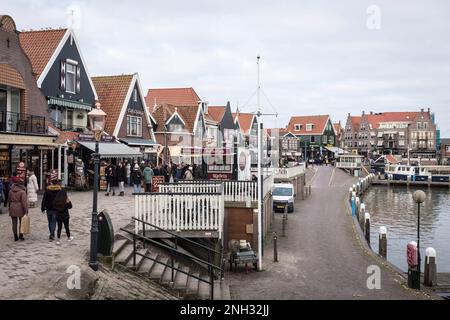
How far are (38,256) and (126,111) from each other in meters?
25.7

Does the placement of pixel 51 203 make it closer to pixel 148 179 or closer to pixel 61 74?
pixel 148 179

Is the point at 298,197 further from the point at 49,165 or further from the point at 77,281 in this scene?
the point at 77,281

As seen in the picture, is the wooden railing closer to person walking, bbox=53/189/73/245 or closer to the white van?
person walking, bbox=53/189/73/245

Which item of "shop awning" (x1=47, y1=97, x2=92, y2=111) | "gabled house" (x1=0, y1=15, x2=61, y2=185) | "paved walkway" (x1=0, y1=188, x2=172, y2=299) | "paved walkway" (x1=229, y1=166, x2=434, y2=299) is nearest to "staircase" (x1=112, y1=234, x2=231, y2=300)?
"paved walkway" (x1=0, y1=188, x2=172, y2=299)

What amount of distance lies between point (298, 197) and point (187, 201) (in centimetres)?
2831

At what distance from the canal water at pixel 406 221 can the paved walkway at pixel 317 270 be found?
3.27 meters

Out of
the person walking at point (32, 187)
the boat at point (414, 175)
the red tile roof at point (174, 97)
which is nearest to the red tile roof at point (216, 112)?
the red tile roof at point (174, 97)

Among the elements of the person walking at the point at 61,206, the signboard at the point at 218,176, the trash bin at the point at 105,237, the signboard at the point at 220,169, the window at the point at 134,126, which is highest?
the window at the point at 134,126

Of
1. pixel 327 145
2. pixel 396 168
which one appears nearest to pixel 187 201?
pixel 396 168

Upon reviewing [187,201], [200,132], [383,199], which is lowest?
[383,199]

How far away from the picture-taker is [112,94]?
119 feet

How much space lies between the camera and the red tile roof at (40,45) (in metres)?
27.6

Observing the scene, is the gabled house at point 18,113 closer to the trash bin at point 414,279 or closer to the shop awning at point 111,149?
the shop awning at point 111,149
